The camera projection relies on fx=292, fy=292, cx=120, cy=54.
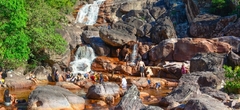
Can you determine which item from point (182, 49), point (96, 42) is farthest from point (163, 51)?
point (96, 42)

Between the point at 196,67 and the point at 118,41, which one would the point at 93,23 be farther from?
the point at 196,67

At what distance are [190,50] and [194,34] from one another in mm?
6144

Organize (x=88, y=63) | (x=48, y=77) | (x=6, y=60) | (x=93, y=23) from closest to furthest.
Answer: (x=6, y=60)
(x=48, y=77)
(x=88, y=63)
(x=93, y=23)

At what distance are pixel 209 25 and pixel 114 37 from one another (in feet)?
39.7

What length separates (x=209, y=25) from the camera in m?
37.0

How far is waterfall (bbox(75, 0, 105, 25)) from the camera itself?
1925 inches

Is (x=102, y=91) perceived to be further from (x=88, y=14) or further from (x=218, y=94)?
(x=88, y=14)

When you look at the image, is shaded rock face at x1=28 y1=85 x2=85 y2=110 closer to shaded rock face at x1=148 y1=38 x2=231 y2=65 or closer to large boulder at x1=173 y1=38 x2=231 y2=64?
shaded rock face at x1=148 y1=38 x2=231 y2=65

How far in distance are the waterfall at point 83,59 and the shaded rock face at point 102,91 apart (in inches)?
581

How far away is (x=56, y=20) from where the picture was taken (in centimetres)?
3138

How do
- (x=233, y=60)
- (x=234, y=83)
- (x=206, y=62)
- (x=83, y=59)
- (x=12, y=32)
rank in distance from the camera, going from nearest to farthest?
(x=234, y=83) → (x=12, y=32) → (x=233, y=60) → (x=206, y=62) → (x=83, y=59)

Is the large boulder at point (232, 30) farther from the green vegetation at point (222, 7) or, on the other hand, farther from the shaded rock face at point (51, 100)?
the shaded rock face at point (51, 100)

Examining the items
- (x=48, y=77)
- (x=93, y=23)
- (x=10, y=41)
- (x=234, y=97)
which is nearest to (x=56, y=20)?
(x=48, y=77)

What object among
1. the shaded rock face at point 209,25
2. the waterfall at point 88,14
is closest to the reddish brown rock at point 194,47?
the shaded rock face at point 209,25
